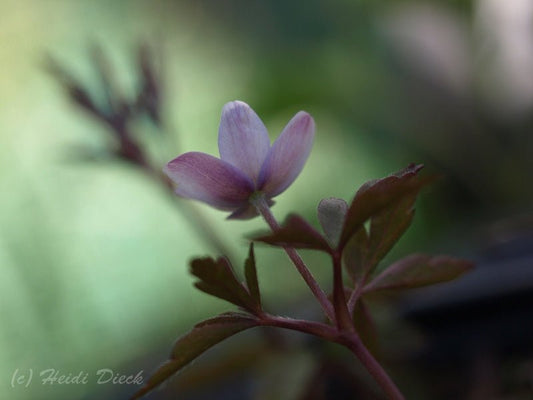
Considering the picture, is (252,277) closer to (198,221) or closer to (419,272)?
(419,272)

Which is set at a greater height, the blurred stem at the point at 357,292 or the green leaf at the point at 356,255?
the green leaf at the point at 356,255

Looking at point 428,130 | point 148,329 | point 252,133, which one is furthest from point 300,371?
point 428,130

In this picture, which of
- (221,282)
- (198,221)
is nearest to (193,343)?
(221,282)

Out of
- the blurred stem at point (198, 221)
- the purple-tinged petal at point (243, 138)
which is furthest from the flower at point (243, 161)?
the blurred stem at point (198, 221)

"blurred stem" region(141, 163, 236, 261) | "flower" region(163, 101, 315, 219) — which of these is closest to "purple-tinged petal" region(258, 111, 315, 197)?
"flower" region(163, 101, 315, 219)

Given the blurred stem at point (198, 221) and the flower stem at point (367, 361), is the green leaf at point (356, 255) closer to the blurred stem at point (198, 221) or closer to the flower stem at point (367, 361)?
the flower stem at point (367, 361)
